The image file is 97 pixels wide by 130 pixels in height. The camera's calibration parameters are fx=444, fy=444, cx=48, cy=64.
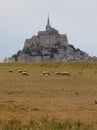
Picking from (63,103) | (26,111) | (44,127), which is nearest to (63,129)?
(44,127)

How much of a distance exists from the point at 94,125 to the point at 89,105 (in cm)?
555

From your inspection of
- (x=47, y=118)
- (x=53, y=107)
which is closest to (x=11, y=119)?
(x=47, y=118)

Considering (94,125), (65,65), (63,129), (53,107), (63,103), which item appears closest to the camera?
(63,129)

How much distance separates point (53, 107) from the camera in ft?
64.6

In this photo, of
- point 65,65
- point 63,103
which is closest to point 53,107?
point 63,103

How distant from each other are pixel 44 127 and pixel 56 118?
7.44 feet

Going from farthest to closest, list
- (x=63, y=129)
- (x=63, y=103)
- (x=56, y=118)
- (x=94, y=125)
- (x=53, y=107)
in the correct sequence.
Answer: (x=63, y=103) → (x=53, y=107) → (x=56, y=118) → (x=94, y=125) → (x=63, y=129)

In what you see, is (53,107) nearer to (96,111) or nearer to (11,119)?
(96,111)

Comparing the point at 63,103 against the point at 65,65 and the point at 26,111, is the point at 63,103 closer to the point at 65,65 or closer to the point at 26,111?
the point at 26,111

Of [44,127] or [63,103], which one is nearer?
[44,127]

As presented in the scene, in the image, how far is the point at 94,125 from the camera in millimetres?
15242

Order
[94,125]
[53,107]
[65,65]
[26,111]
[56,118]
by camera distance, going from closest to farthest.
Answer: [94,125], [56,118], [26,111], [53,107], [65,65]

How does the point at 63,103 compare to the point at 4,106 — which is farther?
the point at 63,103

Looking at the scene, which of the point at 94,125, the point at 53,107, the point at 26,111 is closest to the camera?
the point at 94,125
